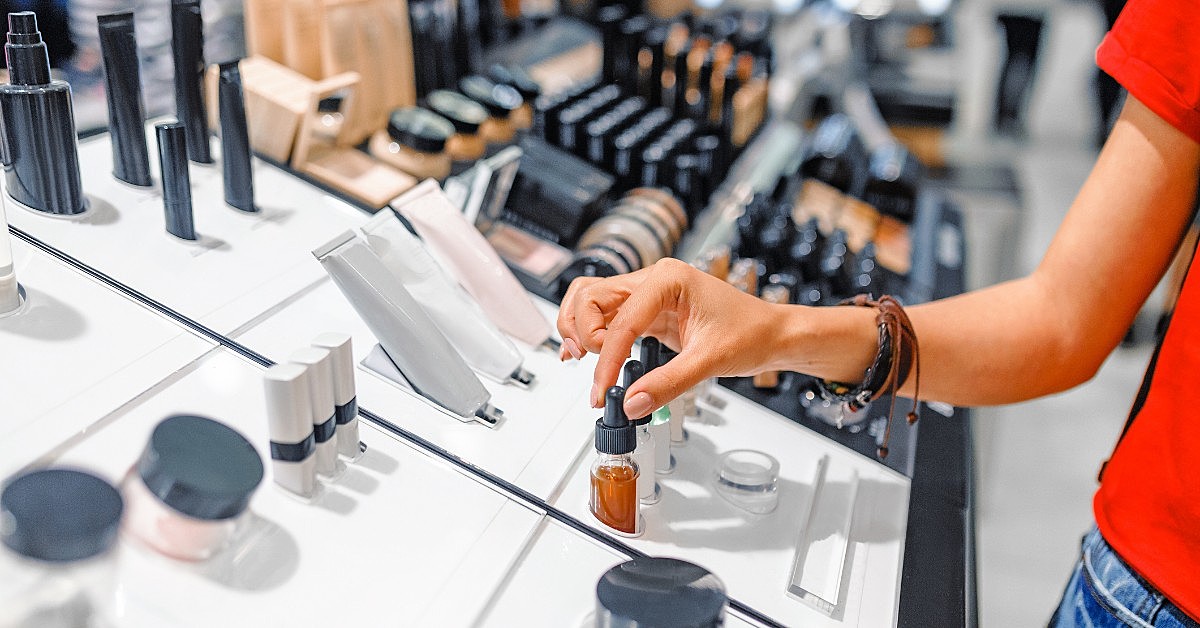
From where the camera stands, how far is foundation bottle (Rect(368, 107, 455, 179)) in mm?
1507

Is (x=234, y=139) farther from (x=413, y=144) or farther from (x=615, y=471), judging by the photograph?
(x=615, y=471)

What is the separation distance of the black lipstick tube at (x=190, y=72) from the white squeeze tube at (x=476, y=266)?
304 mm

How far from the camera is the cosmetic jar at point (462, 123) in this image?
167 centimetres

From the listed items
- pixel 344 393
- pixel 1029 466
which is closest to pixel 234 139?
pixel 344 393

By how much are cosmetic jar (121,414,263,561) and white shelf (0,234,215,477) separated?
0.45 ft

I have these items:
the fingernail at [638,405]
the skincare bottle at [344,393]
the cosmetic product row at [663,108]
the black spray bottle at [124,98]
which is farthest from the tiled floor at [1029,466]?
the black spray bottle at [124,98]

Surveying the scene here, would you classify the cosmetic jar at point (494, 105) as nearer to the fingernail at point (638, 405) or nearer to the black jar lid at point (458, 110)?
the black jar lid at point (458, 110)

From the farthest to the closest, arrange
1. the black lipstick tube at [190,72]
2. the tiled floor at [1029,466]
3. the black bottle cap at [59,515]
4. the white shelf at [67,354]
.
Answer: the tiled floor at [1029,466] < the black lipstick tube at [190,72] < the white shelf at [67,354] < the black bottle cap at [59,515]

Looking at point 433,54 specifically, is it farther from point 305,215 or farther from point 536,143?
point 305,215

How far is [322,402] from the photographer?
84 cm

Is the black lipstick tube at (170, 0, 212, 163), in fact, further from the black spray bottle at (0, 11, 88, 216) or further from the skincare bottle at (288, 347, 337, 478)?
the skincare bottle at (288, 347, 337, 478)

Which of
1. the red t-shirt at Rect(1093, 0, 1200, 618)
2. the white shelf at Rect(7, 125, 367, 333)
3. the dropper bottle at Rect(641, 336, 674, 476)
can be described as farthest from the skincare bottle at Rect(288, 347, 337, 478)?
the red t-shirt at Rect(1093, 0, 1200, 618)

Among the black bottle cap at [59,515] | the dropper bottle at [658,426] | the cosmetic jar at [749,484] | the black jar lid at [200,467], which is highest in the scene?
the black bottle cap at [59,515]

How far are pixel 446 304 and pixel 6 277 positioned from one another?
17.1 inches
